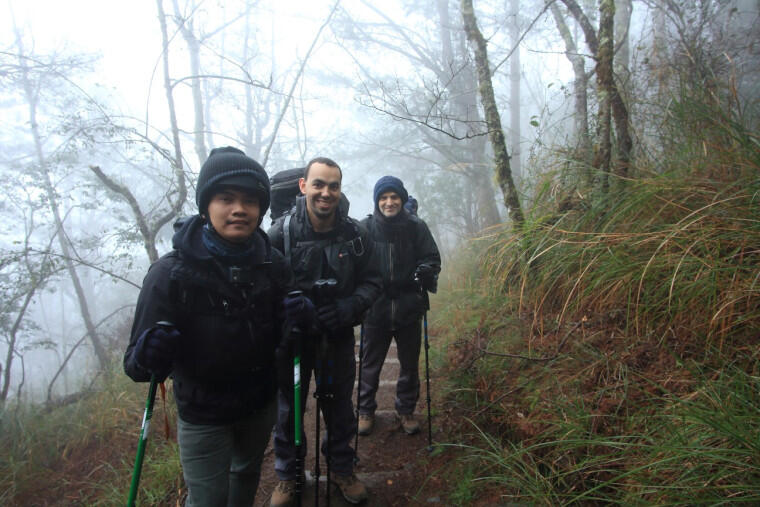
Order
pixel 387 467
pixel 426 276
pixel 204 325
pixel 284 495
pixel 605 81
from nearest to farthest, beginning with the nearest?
1. pixel 204 325
2. pixel 284 495
3. pixel 387 467
4. pixel 426 276
5. pixel 605 81

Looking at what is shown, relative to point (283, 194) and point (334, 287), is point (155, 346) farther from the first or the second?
point (283, 194)

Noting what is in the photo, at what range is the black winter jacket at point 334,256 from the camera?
2.59 m

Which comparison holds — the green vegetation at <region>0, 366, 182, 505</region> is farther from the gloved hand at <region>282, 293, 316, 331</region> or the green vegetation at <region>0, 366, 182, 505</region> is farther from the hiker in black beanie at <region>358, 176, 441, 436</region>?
the gloved hand at <region>282, 293, 316, 331</region>

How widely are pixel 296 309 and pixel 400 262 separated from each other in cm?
181

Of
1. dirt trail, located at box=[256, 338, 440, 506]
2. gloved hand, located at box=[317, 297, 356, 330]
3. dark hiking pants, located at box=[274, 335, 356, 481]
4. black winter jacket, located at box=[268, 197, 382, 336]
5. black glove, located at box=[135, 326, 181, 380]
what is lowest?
dirt trail, located at box=[256, 338, 440, 506]

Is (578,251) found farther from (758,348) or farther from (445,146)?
(445,146)

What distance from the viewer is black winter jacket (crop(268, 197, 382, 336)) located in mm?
2592

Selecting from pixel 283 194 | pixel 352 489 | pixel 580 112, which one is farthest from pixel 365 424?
pixel 580 112

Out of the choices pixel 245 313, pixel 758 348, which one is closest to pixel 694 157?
pixel 758 348

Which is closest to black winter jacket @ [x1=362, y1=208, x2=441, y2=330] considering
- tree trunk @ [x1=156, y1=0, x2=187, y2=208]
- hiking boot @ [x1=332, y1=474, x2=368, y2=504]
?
hiking boot @ [x1=332, y1=474, x2=368, y2=504]

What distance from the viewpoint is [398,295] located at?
3.56 meters

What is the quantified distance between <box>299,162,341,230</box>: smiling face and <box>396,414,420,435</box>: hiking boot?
228 centimetres

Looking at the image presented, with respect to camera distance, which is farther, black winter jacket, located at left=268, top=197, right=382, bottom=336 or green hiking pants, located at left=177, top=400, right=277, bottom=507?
black winter jacket, located at left=268, top=197, right=382, bottom=336

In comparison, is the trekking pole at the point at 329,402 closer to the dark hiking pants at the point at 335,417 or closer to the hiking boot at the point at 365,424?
the dark hiking pants at the point at 335,417
